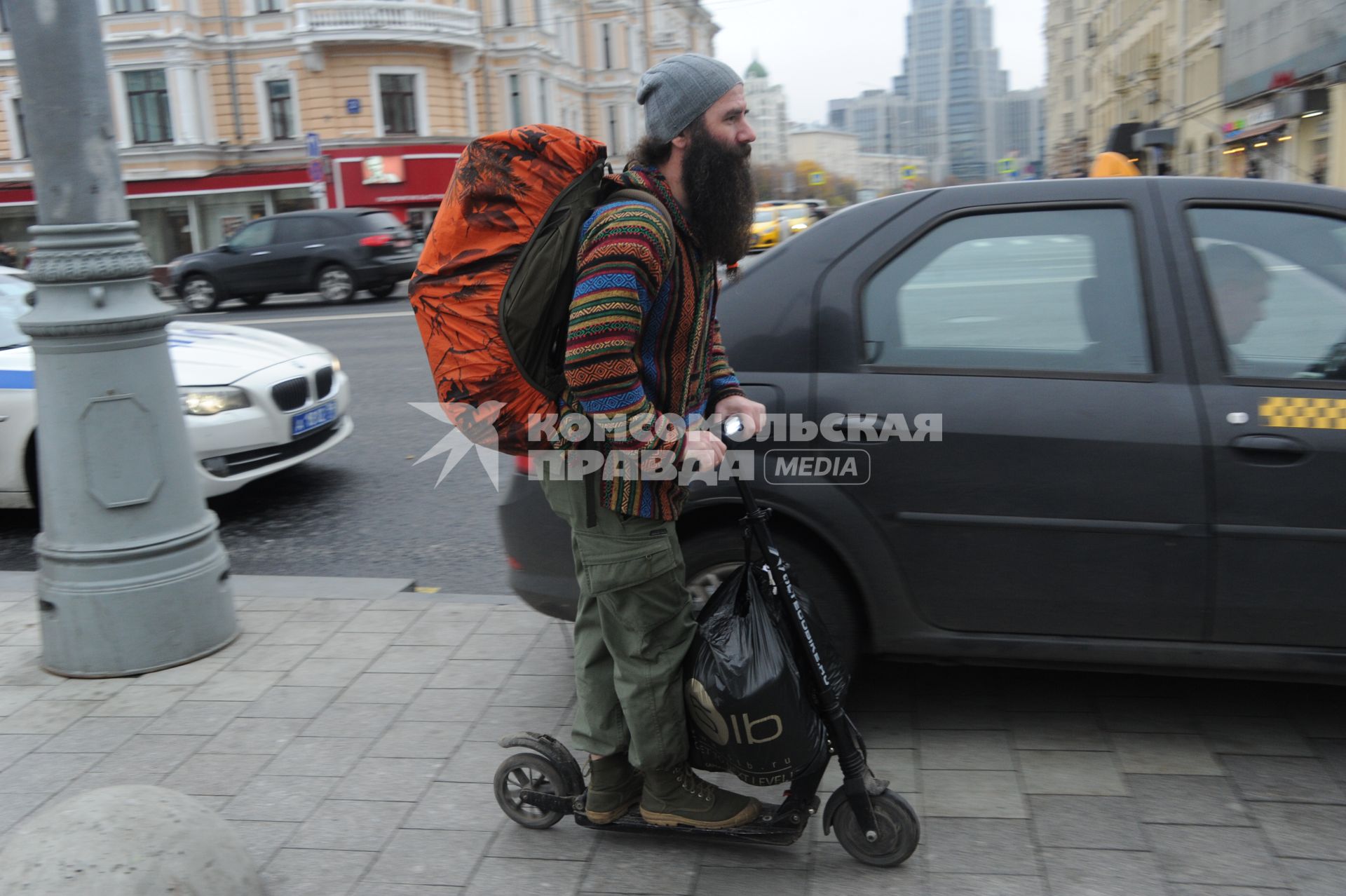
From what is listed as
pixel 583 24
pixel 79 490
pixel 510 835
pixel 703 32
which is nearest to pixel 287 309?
pixel 79 490

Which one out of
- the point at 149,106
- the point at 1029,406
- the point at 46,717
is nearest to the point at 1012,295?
the point at 1029,406

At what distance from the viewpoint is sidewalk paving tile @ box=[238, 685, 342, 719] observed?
12.4 ft

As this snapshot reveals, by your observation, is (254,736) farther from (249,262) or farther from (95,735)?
(249,262)

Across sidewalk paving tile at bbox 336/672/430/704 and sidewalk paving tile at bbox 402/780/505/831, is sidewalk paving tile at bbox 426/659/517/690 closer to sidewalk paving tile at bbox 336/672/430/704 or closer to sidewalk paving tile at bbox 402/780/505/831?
sidewalk paving tile at bbox 336/672/430/704

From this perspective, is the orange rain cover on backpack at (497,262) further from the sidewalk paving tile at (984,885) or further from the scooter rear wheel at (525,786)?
the sidewalk paving tile at (984,885)

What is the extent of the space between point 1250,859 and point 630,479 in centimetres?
174

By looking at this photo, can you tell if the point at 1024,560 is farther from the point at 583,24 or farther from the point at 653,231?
the point at 583,24

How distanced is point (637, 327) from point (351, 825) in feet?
5.41

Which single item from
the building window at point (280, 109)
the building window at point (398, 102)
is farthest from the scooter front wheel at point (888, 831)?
the building window at point (280, 109)

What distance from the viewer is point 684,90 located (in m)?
2.44

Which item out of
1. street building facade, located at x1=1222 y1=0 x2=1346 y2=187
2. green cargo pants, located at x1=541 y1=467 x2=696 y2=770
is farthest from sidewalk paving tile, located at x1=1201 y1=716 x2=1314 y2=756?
street building facade, located at x1=1222 y1=0 x2=1346 y2=187

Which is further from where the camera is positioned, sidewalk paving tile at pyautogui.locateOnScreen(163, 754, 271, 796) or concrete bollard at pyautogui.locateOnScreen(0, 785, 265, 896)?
sidewalk paving tile at pyautogui.locateOnScreen(163, 754, 271, 796)

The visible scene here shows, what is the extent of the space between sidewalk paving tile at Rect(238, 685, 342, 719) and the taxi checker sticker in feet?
9.87

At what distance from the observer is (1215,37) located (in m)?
35.7
